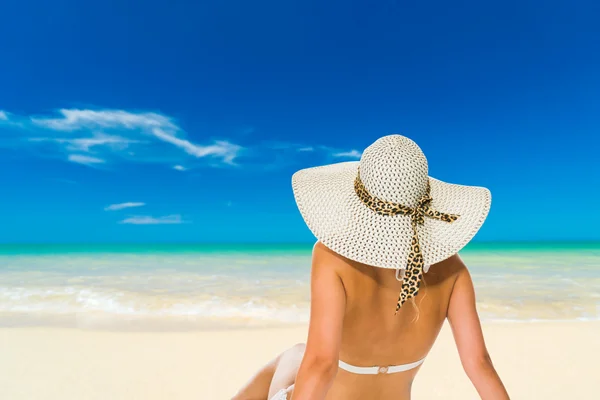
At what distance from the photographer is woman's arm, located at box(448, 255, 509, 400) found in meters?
1.14

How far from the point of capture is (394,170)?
1055mm

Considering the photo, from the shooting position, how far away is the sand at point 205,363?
9.47 ft

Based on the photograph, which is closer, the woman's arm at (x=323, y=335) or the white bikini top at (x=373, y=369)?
the woman's arm at (x=323, y=335)

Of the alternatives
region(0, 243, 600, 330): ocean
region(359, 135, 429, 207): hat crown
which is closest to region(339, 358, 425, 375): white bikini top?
region(359, 135, 429, 207): hat crown

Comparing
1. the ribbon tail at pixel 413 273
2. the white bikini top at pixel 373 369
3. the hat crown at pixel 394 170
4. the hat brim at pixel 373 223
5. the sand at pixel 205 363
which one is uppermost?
the hat crown at pixel 394 170

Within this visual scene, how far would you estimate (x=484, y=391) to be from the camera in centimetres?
115

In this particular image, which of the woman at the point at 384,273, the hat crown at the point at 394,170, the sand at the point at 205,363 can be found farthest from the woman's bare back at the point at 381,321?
the sand at the point at 205,363

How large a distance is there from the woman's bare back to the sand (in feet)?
6.01

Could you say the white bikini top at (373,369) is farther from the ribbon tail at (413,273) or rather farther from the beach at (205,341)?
the beach at (205,341)

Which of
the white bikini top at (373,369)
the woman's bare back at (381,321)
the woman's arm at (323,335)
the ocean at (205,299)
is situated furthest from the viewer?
the ocean at (205,299)

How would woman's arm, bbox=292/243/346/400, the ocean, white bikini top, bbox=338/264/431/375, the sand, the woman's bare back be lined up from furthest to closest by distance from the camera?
the ocean < the sand < white bikini top, bbox=338/264/431/375 < the woman's bare back < woman's arm, bbox=292/243/346/400

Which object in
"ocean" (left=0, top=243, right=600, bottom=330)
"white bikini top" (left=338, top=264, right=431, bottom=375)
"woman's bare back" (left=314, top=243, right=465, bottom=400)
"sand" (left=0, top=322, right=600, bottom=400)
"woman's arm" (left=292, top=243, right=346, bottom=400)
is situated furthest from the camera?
"ocean" (left=0, top=243, right=600, bottom=330)

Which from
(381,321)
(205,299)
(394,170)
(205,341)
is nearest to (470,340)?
(381,321)

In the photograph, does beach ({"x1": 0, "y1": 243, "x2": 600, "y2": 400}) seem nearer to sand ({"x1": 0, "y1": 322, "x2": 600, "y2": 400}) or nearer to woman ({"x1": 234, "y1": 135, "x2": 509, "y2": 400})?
sand ({"x1": 0, "y1": 322, "x2": 600, "y2": 400})
